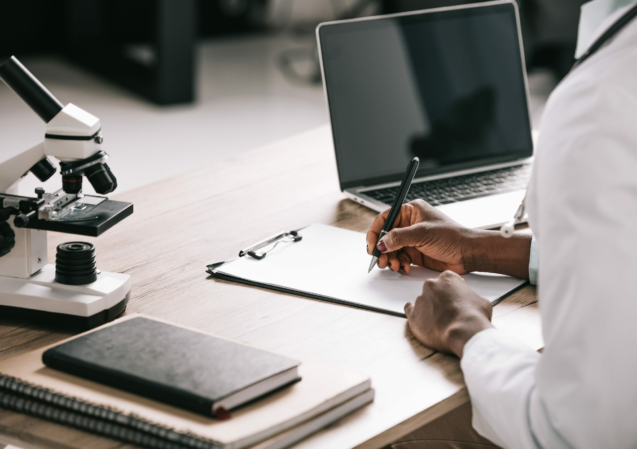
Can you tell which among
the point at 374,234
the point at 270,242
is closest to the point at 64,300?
the point at 270,242

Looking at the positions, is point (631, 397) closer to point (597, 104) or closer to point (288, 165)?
point (597, 104)

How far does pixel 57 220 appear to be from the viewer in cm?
97

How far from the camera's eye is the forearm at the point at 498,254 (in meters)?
1.10

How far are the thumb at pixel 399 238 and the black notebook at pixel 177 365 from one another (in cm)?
35

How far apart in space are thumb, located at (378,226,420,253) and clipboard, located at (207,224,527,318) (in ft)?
0.15

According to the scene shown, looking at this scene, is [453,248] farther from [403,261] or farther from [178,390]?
[178,390]

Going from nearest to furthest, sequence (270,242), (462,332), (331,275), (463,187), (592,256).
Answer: (592,256) < (462,332) < (331,275) < (270,242) < (463,187)

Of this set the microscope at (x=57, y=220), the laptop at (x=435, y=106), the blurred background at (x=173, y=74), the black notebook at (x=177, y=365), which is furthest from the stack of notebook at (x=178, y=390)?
the blurred background at (x=173, y=74)

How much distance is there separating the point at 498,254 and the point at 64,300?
639mm

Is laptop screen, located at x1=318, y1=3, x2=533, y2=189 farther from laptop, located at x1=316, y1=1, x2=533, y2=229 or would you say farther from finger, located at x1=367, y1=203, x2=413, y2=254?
finger, located at x1=367, y1=203, x2=413, y2=254

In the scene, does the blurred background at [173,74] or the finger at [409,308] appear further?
the blurred background at [173,74]

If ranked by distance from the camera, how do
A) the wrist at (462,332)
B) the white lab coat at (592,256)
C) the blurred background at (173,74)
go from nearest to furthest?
the white lab coat at (592,256), the wrist at (462,332), the blurred background at (173,74)

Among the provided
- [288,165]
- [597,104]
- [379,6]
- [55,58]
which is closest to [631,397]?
[597,104]

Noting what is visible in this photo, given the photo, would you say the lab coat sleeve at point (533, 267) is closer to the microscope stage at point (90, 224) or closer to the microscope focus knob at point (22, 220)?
the microscope stage at point (90, 224)
